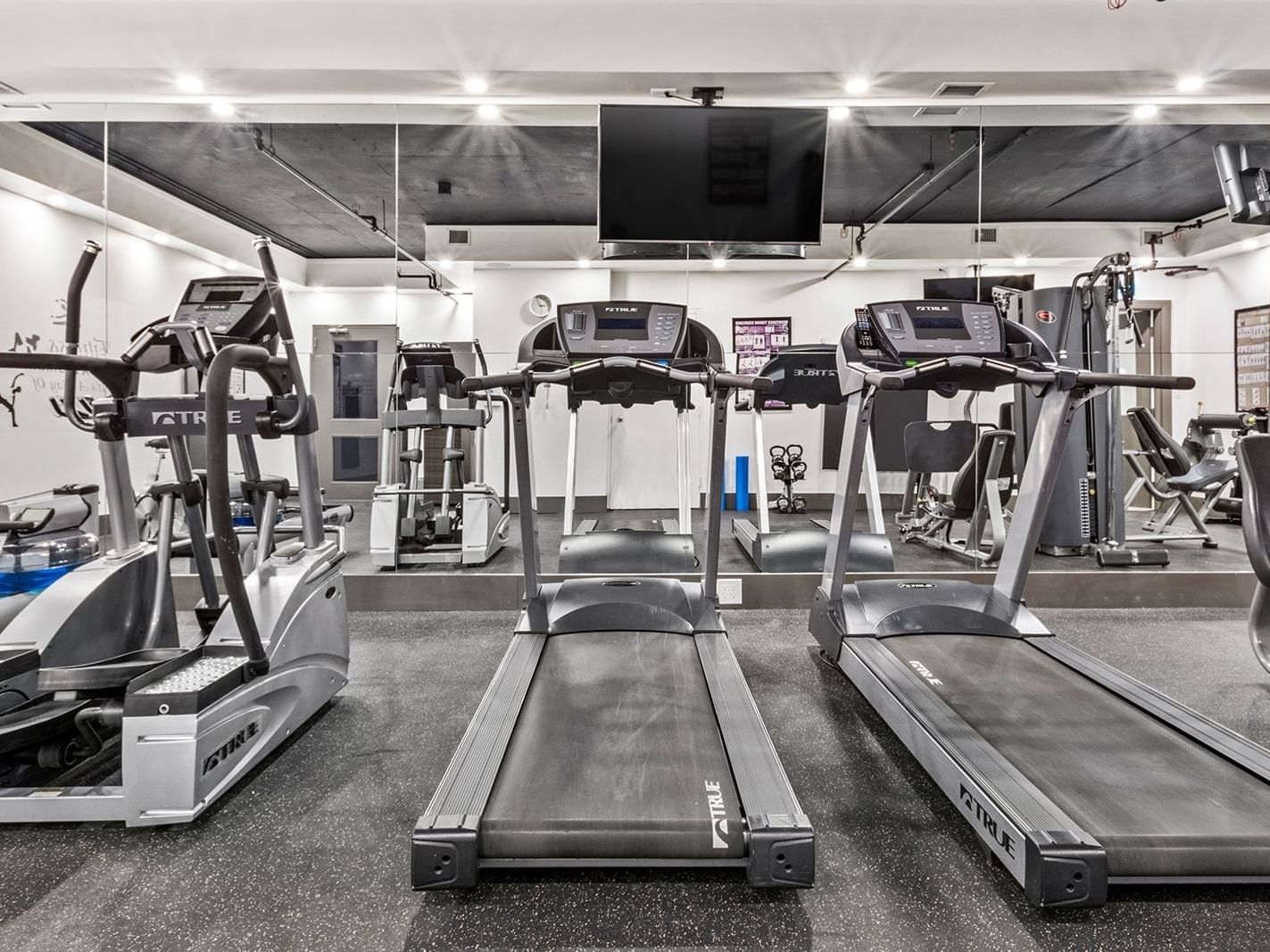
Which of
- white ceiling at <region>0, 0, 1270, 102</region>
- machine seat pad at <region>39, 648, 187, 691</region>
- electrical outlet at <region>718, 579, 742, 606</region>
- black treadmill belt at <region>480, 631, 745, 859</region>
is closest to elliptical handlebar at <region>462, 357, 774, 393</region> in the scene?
black treadmill belt at <region>480, 631, 745, 859</region>

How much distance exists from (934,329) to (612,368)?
1279 millimetres

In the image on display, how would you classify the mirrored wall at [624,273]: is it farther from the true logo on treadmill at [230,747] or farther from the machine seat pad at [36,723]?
the machine seat pad at [36,723]

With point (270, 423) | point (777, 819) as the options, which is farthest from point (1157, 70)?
point (270, 423)

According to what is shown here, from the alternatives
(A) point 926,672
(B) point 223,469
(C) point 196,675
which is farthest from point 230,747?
(A) point 926,672

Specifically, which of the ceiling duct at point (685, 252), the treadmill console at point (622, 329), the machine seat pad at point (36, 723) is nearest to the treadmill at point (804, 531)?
the ceiling duct at point (685, 252)

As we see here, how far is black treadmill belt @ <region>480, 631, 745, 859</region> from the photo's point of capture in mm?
1312

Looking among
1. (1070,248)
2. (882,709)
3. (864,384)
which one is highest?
(1070,248)

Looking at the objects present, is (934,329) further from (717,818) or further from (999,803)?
(717,818)

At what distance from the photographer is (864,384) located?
8.25ft

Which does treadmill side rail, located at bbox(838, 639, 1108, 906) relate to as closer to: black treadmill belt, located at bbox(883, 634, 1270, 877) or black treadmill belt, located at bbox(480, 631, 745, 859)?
black treadmill belt, located at bbox(883, 634, 1270, 877)

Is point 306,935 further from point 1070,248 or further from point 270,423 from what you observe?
point 1070,248

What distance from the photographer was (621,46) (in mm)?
3438

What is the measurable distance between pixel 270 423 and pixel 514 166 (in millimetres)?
3437

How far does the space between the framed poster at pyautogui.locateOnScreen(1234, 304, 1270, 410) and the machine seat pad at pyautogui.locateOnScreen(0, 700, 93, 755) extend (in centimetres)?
600
